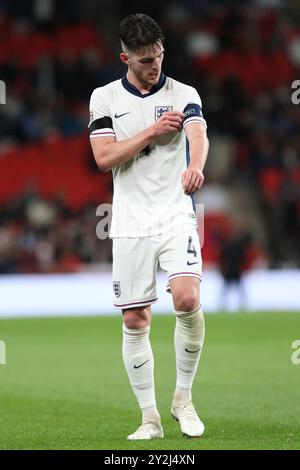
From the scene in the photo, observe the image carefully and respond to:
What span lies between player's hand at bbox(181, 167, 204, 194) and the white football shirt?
0.27 metres

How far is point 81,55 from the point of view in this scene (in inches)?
968

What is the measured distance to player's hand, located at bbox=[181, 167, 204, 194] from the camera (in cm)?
602

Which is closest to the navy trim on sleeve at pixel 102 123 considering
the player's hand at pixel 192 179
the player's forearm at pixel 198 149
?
the player's forearm at pixel 198 149

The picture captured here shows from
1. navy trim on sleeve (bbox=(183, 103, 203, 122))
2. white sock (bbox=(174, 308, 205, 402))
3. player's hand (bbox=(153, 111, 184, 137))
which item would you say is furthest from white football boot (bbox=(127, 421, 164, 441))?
navy trim on sleeve (bbox=(183, 103, 203, 122))

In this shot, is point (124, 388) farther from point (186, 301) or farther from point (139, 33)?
point (139, 33)

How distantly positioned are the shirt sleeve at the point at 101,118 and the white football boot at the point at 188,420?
5.39 ft

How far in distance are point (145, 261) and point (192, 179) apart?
605 millimetres

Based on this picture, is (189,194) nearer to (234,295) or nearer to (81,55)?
(234,295)

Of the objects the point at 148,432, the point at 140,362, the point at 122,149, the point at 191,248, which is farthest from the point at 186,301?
the point at 122,149

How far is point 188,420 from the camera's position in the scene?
6.32m

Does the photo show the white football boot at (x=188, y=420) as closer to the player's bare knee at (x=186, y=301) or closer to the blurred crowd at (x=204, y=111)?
the player's bare knee at (x=186, y=301)

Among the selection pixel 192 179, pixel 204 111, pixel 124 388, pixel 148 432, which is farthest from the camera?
pixel 204 111

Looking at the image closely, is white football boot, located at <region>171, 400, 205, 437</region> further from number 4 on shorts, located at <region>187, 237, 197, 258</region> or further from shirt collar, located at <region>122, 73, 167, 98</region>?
shirt collar, located at <region>122, 73, 167, 98</region>

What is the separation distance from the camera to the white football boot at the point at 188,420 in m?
6.25
